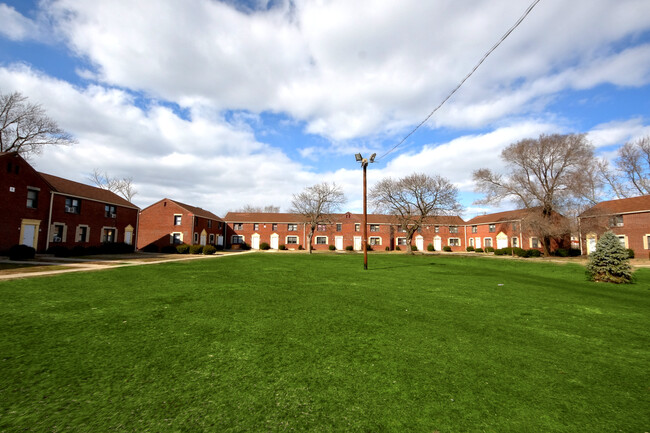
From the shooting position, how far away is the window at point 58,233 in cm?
2643

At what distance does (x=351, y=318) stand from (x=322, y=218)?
41.4m

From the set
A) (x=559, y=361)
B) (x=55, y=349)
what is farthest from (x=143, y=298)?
(x=559, y=361)

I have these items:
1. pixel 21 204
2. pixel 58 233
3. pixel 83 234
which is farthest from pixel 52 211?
pixel 83 234

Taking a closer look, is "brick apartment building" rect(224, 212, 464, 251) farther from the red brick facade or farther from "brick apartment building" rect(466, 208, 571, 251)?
the red brick facade

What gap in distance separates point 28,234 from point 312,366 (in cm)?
3133

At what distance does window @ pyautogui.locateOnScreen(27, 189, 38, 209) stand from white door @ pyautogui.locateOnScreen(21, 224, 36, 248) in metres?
1.73

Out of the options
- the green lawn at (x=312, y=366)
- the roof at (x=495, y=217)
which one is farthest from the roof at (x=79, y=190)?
the roof at (x=495, y=217)

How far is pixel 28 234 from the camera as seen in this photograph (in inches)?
941

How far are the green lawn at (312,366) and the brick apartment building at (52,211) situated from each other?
71.1 feet

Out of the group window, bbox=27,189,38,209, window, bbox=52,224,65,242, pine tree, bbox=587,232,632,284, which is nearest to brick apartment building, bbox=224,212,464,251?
window, bbox=52,224,65,242

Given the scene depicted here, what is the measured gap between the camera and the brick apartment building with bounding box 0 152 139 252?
2269 cm

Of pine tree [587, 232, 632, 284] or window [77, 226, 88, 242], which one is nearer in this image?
pine tree [587, 232, 632, 284]

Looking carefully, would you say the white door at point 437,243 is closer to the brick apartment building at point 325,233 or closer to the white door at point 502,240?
the brick apartment building at point 325,233

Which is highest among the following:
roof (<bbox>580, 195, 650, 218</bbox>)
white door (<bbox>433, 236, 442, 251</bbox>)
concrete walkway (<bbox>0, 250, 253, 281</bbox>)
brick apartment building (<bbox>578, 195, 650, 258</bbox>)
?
roof (<bbox>580, 195, 650, 218</bbox>)
